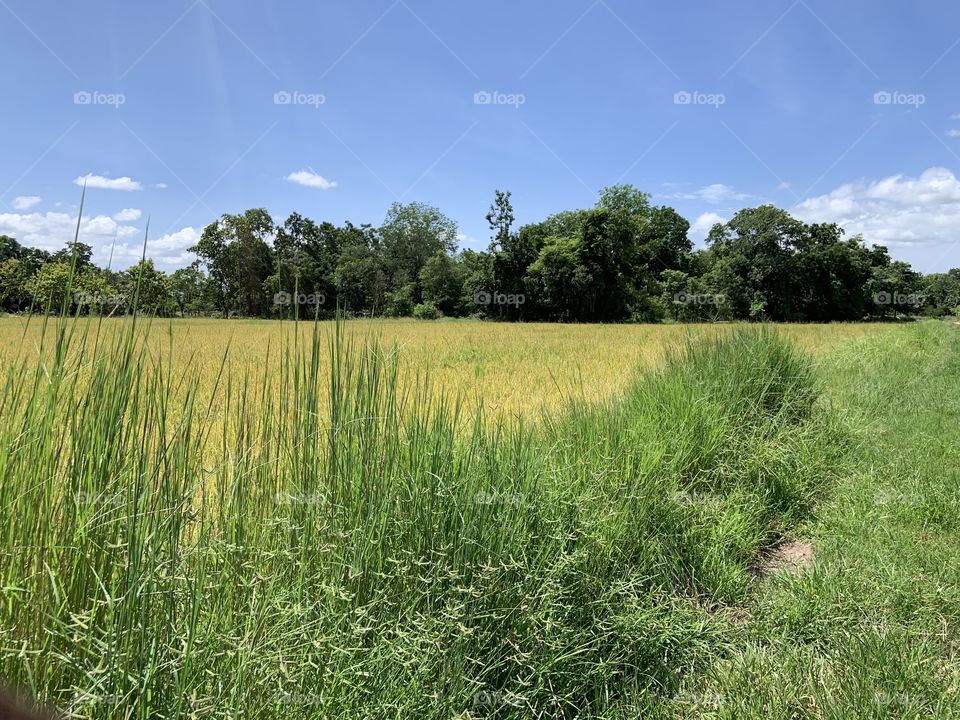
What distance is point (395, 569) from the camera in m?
2.23

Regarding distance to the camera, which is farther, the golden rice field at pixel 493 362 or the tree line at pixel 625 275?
the tree line at pixel 625 275

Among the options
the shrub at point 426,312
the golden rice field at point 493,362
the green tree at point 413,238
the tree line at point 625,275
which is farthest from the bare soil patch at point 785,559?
the green tree at point 413,238

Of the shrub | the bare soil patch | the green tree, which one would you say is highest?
the green tree

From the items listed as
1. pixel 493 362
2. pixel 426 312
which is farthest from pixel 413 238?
pixel 493 362

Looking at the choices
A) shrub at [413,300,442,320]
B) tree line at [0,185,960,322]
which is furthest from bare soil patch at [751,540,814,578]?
shrub at [413,300,442,320]

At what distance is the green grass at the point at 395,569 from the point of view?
165 centimetres

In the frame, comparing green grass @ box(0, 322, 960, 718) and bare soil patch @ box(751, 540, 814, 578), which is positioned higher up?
green grass @ box(0, 322, 960, 718)

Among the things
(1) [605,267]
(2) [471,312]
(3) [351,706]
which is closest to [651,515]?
(3) [351,706]

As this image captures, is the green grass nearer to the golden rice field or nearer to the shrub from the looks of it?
the golden rice field

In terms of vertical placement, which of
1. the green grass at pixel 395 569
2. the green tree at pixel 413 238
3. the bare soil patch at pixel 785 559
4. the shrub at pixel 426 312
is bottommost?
the bare soil patch at pixel 785 559

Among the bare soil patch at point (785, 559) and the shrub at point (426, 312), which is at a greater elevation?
the shrub at point (426, 312)

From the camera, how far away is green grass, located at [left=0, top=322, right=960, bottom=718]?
165 cm

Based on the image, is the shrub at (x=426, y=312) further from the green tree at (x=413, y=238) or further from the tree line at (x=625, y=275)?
the green tree at (x=413, y=238)

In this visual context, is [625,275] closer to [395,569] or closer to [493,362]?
[493,362]
